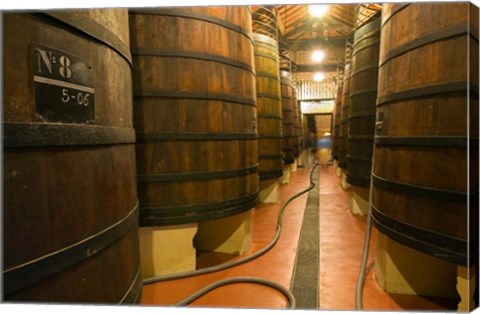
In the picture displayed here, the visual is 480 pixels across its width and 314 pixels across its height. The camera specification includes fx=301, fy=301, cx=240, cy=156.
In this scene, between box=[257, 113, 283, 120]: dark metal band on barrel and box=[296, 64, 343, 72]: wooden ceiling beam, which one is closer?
box=[257, 113, 283, 120]: dark metal band on barrel

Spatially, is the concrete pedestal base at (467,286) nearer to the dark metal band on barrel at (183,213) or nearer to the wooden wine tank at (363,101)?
the dark metal band on barrel at (183,213)

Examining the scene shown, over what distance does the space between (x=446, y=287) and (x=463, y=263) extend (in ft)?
2.97

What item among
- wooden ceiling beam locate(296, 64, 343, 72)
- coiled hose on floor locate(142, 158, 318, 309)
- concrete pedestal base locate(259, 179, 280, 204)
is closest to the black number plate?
coiled hose on floor locate(142, 158, 318, 309)

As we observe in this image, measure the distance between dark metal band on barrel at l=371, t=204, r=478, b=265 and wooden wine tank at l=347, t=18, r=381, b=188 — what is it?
6.48 feet

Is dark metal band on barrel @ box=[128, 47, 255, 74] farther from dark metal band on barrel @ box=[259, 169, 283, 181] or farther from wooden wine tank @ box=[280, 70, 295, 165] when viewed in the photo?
wooden wine tank @ box=[280, 70, 295, 165]

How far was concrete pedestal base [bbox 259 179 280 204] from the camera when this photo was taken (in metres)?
5.57

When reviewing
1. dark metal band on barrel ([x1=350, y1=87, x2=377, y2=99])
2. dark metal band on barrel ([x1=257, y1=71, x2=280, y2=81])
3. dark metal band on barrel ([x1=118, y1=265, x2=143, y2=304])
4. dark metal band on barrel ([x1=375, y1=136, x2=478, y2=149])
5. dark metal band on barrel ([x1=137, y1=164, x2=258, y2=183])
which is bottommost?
dark metal band on barrel ([x1=118, y1=265, x2=143, y2=304])

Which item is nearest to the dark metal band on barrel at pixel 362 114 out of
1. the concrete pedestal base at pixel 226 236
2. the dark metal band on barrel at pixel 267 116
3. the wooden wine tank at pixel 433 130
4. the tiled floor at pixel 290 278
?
the dark metal band on barrel at pixel 267 116

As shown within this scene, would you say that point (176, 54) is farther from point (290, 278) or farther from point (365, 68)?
point (365, 68)

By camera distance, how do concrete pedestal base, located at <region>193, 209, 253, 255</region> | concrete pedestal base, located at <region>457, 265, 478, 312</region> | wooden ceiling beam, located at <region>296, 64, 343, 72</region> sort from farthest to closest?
wooden ceiling beam, located at <region>296, 64, 343, 72</region> → concrete pedestal base, located at <region>193, 209, 253, 255</region> → concrete pedestal base, located at <region>457, 265, 478, 312</region>

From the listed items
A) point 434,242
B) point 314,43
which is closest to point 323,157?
point 314,43

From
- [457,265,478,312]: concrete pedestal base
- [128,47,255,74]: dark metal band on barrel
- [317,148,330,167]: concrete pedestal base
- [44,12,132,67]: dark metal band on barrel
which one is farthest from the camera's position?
[317,148,330,167]: concrete pedestal base

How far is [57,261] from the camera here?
3.25 feet

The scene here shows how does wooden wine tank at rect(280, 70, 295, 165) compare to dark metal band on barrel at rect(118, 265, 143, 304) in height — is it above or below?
above
